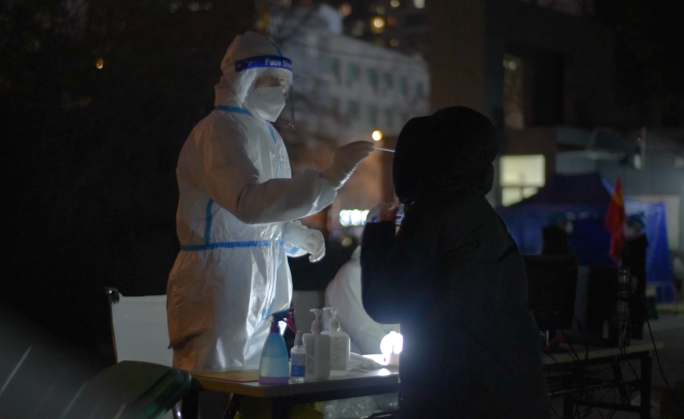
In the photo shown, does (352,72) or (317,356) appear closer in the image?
(317,356)

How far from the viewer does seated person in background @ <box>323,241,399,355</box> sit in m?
5.19

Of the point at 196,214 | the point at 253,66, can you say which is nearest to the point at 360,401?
the point at 196,214

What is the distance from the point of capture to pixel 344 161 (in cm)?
319

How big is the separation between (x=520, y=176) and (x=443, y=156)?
724 inches

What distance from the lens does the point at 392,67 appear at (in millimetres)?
66562

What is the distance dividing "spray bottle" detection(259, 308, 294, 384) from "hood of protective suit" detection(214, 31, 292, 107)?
1.04 metres

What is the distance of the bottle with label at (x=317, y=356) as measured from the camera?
319cm

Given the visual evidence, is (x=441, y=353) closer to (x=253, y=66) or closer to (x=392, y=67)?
(x=253, y=66)

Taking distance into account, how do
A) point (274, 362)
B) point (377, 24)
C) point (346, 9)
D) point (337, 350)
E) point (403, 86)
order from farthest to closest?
point (346, 9) → point (377, 24) → point (403, 86) → point (337, 350) → point (274, 362)

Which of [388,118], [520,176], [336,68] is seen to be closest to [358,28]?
[388,118]

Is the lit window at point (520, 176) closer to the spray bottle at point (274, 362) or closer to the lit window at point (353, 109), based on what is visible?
the spray bottle at point (274, 362)

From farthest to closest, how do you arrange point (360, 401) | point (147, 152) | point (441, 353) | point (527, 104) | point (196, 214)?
point (527, 104)
point (147, 152)
point (360, 401)
point (196, 214)
point (441, 353)

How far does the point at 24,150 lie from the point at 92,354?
2.53 metres

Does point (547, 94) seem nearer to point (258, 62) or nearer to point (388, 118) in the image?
point (258, 62)
